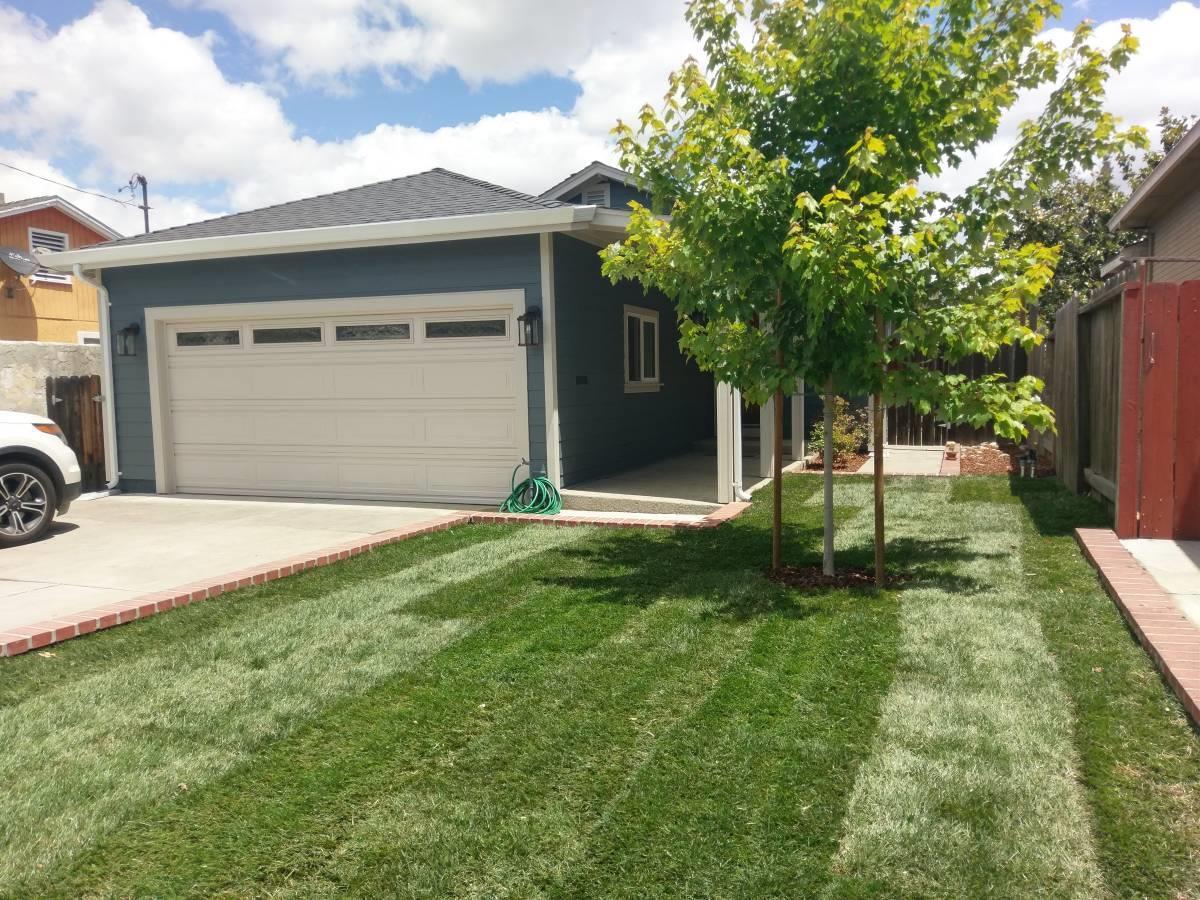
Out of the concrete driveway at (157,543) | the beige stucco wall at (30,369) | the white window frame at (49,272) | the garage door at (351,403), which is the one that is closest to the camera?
the concrete driveway at (157,543)

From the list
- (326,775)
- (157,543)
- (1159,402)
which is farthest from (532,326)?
(326,775)

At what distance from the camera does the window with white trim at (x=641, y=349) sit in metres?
11.1

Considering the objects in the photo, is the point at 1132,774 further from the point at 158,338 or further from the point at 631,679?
the point at 158,338

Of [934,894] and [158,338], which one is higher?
[158,338]

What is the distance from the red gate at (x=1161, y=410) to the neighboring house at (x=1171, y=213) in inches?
129

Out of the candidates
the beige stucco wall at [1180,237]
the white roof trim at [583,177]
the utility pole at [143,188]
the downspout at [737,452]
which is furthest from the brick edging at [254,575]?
the utility pole at [143,188]

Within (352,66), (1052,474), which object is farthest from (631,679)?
(352,66)

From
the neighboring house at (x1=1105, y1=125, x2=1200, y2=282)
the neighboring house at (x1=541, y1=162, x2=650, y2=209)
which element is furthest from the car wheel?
the neighboring house at (x1=541, y1=162, x2=650, y2=209)

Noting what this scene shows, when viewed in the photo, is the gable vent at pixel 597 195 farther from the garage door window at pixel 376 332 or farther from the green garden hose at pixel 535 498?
the green garden hose at pixel 535 498

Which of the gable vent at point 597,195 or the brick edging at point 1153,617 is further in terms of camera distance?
the gable vent at point 597,195

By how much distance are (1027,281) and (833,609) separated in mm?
2201

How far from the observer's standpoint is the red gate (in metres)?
5.86

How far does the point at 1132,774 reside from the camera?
2916 millimetres

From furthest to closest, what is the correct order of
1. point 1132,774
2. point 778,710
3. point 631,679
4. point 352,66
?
1. point 352,66
2. point 631,679
3. point 778,710
4. point 1132,774
